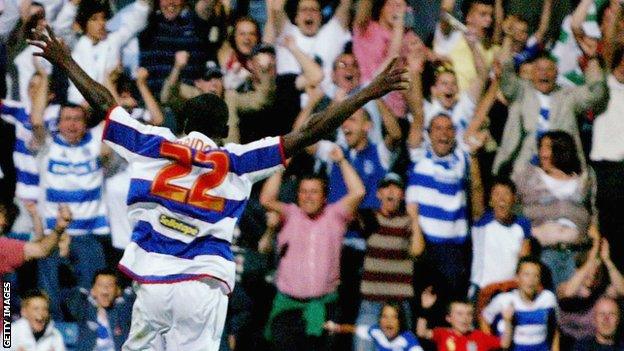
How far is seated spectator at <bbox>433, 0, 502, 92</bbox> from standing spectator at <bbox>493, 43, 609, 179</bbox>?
0.98 ft

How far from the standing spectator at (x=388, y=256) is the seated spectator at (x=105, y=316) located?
182cm

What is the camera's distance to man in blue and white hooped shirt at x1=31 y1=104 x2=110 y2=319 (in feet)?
38.2

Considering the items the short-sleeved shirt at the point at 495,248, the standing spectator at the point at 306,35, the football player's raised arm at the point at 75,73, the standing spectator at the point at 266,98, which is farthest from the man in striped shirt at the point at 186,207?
the standing spectator at the point at 306,35

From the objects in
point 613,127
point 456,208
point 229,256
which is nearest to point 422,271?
point 456,208

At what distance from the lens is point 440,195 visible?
11.5 metres

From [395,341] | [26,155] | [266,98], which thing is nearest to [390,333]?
[395,341]

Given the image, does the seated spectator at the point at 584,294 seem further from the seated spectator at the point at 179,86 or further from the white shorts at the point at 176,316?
the white shorts at the point at 176,316

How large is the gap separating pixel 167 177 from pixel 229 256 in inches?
20.0

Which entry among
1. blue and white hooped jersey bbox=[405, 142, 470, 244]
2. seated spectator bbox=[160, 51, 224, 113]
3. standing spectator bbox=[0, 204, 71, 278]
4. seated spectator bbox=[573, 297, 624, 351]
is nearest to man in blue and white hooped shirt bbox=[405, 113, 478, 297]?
blue and white hooped jersey bbox=[405, 142, 470, 244]

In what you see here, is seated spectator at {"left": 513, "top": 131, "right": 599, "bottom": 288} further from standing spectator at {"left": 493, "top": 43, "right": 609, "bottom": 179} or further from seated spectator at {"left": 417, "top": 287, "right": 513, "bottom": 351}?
seated spectator at {"left": 417, "top": 287, "right": 513, "bottom": 351}

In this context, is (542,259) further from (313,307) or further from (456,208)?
(313,307)

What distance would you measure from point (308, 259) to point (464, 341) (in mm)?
1346

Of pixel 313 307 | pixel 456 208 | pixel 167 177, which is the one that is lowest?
pixel 313 307

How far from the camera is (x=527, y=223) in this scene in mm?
11469
